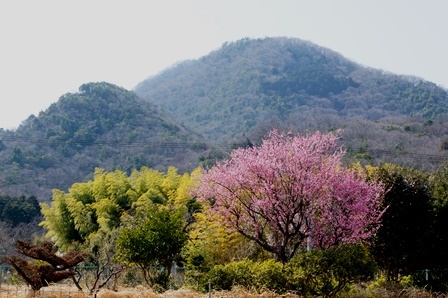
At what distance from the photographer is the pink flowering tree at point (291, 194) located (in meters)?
10.0

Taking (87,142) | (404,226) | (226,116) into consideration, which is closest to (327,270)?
(404,226)

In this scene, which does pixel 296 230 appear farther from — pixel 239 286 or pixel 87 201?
pixel 87 201

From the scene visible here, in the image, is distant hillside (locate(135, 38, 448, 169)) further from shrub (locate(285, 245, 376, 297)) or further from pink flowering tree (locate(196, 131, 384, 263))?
shrub (locate(285, 245, 376, 297))

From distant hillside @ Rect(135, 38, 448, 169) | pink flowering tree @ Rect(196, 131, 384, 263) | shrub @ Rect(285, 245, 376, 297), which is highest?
distant hillside @ Rect(135, 38, 448, 169)

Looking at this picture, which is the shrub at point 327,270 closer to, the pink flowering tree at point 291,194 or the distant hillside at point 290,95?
the pink flowering tree at point 291,194

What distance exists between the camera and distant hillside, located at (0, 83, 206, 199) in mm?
38438

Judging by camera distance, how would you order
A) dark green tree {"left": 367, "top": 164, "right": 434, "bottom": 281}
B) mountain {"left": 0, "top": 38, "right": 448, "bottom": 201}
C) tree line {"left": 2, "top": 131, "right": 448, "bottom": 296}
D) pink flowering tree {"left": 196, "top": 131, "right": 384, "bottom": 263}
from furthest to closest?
mountain {"left": 0, "top": 38, "right": 448, "bottom": 201} < dark green tree {"left": 367, "top": 164, "right": 434, "bottom": 281} < pink flowering tree {"left": 196, "top": 131, "right": 384, "bottom": 263} < tree line {"left": 2, "top": 131, "right": 448, "bottom": 296}

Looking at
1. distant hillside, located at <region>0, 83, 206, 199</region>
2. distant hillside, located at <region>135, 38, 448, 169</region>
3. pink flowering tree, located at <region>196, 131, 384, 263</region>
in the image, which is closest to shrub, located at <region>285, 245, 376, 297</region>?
pink flowering tree, located at <region>196, 131, 384, 263</region>

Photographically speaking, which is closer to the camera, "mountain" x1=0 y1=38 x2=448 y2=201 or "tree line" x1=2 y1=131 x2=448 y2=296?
"tree line" x1=2 y1=131 x2=448 y2=296

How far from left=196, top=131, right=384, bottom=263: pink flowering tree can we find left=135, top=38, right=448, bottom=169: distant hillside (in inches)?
1220

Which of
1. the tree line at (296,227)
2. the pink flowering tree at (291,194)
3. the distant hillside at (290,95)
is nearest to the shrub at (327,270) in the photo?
the tree line at (296,227)

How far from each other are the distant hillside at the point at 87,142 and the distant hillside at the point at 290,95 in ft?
22.6

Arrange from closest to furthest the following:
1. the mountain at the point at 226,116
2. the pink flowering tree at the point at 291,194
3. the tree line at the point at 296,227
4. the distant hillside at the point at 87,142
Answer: the tree line at the point at 296,227, the pink flowering tree at the point at 291,194, the distant hillside at the point at 87,142, the mountain at the point at 226,116

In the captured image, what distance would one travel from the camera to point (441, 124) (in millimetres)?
44062
